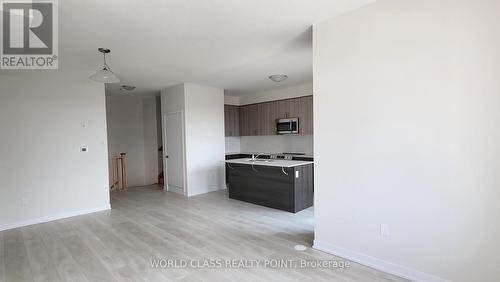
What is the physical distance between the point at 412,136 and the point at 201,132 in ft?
14.7

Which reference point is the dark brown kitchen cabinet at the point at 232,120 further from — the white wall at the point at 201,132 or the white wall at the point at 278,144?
the white wall at the point at 201,132

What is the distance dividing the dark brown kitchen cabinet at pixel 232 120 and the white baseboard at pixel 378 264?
4.79 meters

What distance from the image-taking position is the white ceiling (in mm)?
2334

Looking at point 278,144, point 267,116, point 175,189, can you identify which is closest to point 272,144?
point 278,144

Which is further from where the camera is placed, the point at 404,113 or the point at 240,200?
the point at 240,200

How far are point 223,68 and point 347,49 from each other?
8.01 feet

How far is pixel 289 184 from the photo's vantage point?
4242mm

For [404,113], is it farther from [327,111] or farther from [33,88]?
[33,88]

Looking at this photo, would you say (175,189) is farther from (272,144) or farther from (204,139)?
(272,144)

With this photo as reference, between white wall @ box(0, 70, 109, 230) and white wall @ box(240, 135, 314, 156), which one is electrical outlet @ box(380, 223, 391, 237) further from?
white wall @ box(0, 70, 109, 230)

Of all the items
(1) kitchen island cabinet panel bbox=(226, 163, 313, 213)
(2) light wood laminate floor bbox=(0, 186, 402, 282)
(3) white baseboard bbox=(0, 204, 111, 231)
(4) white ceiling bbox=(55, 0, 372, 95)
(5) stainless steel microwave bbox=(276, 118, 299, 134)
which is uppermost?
(4) white ceiling bbox=(55, 0, 372, 95)

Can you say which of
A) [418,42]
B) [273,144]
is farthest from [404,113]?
[273,144]

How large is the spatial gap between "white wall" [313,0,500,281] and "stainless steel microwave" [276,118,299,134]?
327 cm

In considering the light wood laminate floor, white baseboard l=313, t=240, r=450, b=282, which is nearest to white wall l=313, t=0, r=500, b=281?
white baseboard l=313, t=240, r=450, b=282
